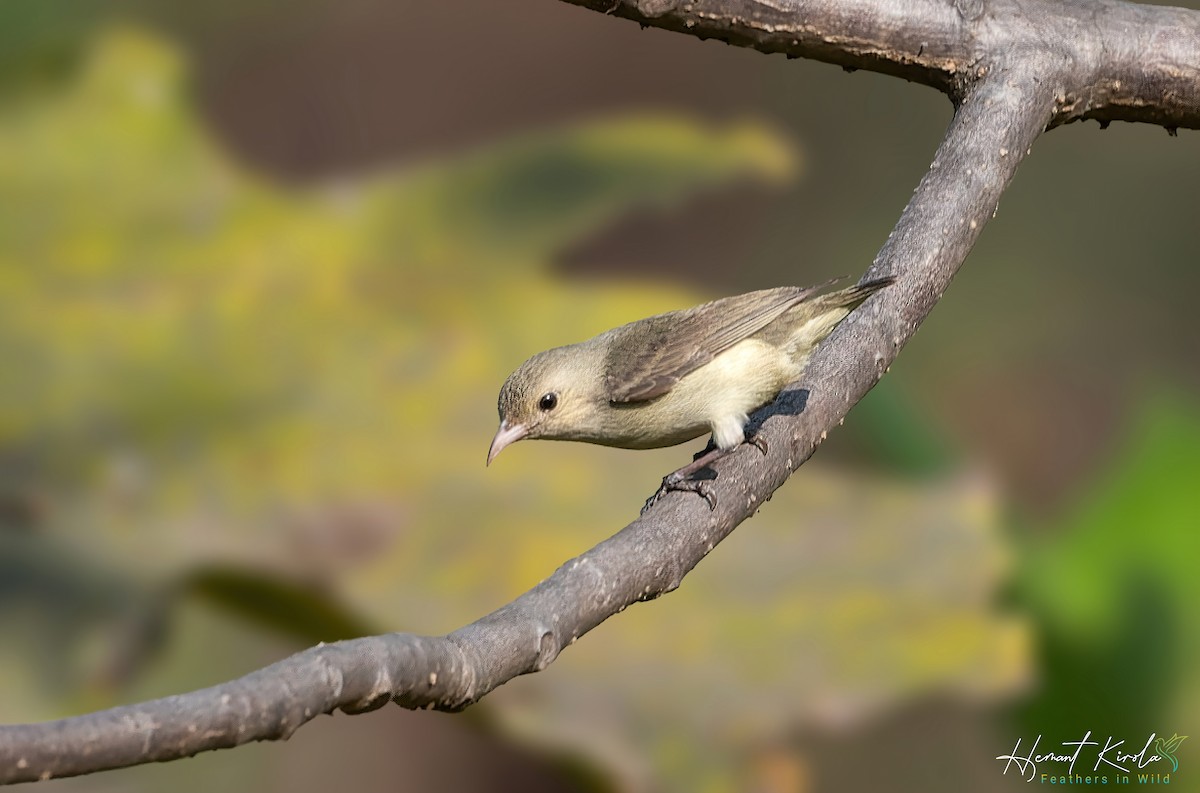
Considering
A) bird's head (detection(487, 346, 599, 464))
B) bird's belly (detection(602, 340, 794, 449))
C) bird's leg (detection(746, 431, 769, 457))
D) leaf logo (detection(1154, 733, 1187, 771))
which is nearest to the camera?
bird's leg (detection(746, 431, 769, 457))

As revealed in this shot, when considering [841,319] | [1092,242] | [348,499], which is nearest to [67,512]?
[348,499]

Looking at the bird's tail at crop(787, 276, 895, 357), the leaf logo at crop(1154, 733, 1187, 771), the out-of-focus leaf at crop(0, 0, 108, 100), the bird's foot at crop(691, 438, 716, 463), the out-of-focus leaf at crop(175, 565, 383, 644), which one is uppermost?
the out-of-focus leaf at crop(0, 0, 108, 100)

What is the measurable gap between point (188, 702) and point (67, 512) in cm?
344

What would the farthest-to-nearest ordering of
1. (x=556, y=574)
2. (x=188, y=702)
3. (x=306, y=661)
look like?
(x=556, y=574) → (x=306, y=661) → (x=188, y=702)

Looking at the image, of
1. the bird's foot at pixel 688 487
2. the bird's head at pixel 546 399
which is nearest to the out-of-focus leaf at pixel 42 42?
Answer: the bird's head at pixel 546 399

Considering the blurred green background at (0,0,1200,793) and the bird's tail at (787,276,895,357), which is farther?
the blurred green background at (0,0,1200,793)

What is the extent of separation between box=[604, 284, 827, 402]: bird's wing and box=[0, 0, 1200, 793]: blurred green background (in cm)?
167

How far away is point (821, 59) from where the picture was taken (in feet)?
9.37

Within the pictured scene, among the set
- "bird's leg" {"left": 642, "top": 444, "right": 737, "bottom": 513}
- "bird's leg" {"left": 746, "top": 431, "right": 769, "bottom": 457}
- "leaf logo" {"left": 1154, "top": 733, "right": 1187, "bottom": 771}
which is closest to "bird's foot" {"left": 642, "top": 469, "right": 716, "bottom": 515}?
"bird's leg" {"left": 642, "top": 444, "right": 737, "bottom": 513}

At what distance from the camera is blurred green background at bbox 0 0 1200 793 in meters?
4.34

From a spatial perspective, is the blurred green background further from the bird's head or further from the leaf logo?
the bird's head

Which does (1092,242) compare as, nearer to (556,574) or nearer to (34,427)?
(556,574)

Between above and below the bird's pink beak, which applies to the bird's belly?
below

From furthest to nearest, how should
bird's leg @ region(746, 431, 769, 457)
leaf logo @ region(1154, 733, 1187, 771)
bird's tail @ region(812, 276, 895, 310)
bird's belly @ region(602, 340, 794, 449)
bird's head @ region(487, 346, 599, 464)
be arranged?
leaf logo @ region(1154, 733, 1187, 771) → bird's head @ region(487, 346, 599, 464) → bird's belly @ region(602, 340, 794, 449) → bird's tail @ region(812, 276, 895, 310) → bird's leg @ region(746, 431, 769, 457)
